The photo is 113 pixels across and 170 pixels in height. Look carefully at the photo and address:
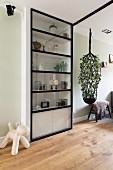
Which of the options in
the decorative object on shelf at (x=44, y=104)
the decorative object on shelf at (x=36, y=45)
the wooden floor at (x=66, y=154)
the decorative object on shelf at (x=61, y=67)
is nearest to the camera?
the wooden floor at (x=66, y=154)

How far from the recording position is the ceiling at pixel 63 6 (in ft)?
8.06

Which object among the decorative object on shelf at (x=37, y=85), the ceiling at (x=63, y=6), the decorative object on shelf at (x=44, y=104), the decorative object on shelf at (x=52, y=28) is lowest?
the decorative object on shelf at (x=44, y=104)

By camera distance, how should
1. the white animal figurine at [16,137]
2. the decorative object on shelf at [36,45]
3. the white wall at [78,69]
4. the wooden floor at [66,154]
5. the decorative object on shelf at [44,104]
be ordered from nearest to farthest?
the wooden floor at [66,154] → the white animal figurine at [16,137] → the decorative object on shelf at [36,45] → the decorative object on shelf at [44,104] → the white wall at [78,69]

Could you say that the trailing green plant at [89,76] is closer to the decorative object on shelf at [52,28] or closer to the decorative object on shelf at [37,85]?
the decorative object on shelf at [52,28]

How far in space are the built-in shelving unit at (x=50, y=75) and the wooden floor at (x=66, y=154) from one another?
306 mm

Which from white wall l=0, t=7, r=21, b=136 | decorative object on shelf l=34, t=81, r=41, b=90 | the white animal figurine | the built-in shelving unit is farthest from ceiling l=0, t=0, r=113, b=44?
the white animal figurine

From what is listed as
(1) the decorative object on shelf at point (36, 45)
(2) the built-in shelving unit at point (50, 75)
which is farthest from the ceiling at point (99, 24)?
(1) the decorative object on shelf at point (36, 45)

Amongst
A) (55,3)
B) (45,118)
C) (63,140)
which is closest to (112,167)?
(63,140)

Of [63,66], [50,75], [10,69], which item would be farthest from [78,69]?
[10,69]

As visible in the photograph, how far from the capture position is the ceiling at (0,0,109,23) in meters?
2.46

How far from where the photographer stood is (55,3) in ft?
8.31

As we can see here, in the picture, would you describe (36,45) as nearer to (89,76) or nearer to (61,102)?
(61,102)

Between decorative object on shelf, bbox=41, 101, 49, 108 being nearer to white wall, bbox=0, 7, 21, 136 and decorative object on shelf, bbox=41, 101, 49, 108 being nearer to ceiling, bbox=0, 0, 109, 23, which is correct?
white wall, bbox=0, 7, 21, 136

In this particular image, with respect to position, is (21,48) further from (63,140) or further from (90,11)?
(63,140)
